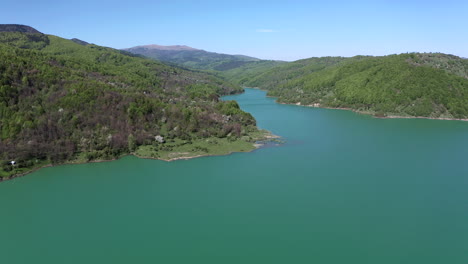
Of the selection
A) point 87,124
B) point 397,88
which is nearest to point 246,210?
point 87,124

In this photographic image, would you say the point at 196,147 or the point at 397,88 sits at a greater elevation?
the point at 397,88

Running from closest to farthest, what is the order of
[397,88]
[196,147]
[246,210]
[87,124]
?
Result: [246,210]
[87,124]
[196,147]
[397,88]

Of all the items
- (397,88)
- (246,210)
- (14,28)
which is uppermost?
(14,28)

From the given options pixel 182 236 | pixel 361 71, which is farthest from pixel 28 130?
pixel 361 71

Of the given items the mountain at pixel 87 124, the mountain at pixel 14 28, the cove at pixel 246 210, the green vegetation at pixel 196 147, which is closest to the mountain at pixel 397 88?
the cove at pixel 246 210

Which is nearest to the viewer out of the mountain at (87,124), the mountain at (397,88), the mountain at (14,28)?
the mountain at (87,124)

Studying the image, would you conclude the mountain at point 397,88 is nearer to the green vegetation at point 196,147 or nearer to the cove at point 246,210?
the cove at point 246,210

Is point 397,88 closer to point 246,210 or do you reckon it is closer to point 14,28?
point 246,210
